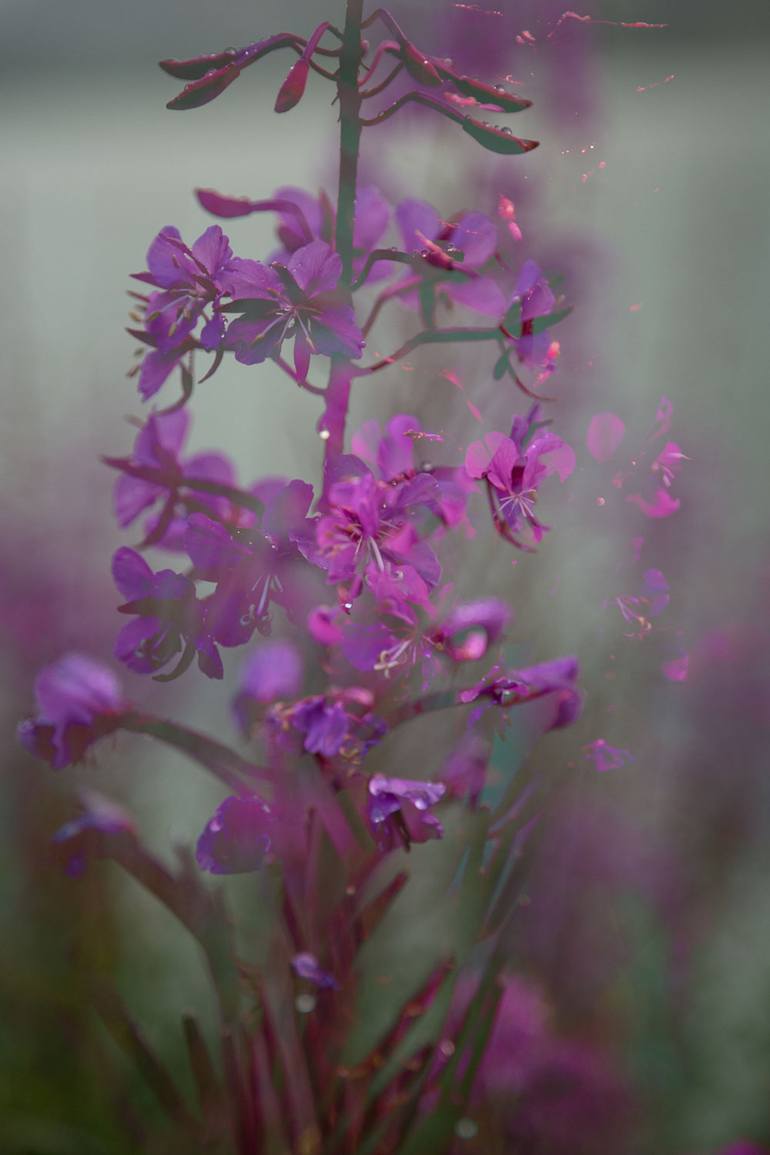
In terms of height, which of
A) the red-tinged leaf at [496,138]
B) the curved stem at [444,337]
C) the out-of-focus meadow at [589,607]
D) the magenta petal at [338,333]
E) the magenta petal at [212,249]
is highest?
the red-tinged leaf at [496,138]

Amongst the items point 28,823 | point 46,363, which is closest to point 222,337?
point 28,823

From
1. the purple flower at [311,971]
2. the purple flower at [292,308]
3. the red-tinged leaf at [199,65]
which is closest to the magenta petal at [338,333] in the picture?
the purple flower at [292,308]

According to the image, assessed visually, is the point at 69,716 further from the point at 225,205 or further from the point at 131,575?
the point at 225,205

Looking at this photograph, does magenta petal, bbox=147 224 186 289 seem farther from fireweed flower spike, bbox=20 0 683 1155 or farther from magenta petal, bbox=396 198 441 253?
magenta petal, bbox=396 198 441 253

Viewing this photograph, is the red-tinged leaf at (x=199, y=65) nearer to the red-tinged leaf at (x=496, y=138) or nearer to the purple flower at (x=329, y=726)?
the red-tinged leaf at (x=496, y=138)

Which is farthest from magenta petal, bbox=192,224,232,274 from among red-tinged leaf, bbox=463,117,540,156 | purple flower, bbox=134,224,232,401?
red-tinged leaf, bbox=463,117,540,156

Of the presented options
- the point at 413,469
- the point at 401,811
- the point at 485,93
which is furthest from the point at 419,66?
the point at 401,811
